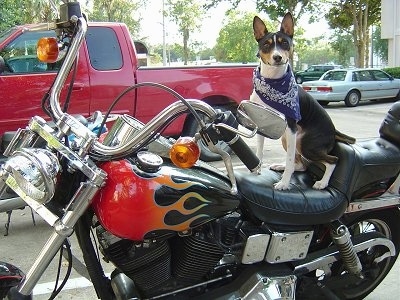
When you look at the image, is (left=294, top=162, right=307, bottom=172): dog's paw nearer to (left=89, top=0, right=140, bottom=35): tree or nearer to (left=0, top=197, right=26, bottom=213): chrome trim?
(left=0, top=197, right=26, bottom=213): chrome trim

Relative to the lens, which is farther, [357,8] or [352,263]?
[357,8]

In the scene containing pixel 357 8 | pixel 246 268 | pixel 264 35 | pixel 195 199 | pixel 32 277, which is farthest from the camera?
pixel 357 8

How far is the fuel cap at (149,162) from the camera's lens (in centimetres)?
204

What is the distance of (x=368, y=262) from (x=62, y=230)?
6.40ft

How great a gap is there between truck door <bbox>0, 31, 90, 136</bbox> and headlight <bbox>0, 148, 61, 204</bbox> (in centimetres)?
446

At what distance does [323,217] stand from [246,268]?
0.47 m

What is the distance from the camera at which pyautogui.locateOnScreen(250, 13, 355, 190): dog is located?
311 cm

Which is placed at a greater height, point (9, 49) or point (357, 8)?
point (357, 8)

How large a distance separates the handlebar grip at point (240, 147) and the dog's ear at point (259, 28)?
1.92 meters

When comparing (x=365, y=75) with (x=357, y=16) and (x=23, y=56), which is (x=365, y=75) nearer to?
(x=357, y=16)

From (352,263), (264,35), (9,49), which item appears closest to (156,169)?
(352,263)

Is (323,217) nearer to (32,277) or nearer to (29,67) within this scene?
(32,277)

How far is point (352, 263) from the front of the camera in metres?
2.74

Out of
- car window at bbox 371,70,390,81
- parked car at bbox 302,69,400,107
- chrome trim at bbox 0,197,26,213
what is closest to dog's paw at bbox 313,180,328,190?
chrome trim at bbox 0,197,26,213
